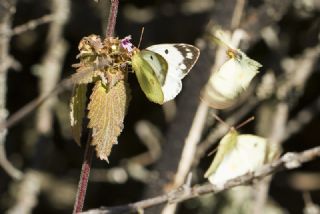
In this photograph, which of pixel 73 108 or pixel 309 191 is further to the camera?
pixel 309 191

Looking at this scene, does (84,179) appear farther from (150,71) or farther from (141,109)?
(141,109)

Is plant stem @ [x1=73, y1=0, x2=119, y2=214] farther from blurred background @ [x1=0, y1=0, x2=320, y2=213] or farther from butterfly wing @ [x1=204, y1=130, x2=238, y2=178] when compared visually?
blurred background @ [x1=0, y1=0, x2=320, y2=213]

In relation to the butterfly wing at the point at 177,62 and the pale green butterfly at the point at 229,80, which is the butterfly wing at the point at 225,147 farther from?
the butterfly wing at the point at 177,62

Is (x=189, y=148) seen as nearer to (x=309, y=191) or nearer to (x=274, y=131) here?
(x=274, y=131)

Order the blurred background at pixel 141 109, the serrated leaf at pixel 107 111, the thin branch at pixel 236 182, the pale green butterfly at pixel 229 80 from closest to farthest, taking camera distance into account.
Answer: the thin branch at pixel 236 182, the serrated leaf at pixel 107 111, the pale green butterfly at pixel 229 80, the blurred background at pixel 141 109

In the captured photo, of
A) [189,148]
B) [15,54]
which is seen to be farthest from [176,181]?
[15,54]

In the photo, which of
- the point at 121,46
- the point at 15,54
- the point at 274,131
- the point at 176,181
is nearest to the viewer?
the point at 121,46

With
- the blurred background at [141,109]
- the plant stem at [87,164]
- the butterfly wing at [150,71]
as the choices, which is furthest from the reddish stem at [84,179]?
the blurred background at [141,109]

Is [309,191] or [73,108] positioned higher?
[309,191]
